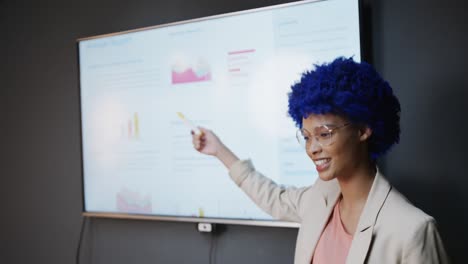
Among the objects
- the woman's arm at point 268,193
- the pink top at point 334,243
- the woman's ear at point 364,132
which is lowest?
the pink top at point 334,243

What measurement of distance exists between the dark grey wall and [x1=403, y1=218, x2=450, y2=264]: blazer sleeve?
31.7 inches

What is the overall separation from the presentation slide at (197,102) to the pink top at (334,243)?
61 centimetres

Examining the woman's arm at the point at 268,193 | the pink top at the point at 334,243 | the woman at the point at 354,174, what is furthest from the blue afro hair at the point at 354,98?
the woman's arm at the point at 268,193

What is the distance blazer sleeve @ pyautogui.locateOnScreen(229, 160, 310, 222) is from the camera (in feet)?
4.58

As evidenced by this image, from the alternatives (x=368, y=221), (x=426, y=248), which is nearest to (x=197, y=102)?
(x=368, y=221)

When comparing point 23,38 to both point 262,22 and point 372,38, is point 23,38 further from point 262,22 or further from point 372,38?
point 372,38

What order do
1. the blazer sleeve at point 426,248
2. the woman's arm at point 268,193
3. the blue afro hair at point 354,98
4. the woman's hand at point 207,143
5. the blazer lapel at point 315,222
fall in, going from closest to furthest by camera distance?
the blazer sleeve at point 426,248, the blue afro hair at point 354,98, the blazer lapel at point 315,222, the woman's arm at point 268,193, the woman's hand at point 207,143

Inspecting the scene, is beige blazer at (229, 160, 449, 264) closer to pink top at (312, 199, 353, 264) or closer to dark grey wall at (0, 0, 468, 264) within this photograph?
pink top at (312, 199, 353, 264)

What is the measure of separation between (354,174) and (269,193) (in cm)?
38

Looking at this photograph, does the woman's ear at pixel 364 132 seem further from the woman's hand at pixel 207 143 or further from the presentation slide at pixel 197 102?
the presentation slide at pixel 197 102

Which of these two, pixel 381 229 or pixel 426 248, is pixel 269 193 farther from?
pixel 426 248

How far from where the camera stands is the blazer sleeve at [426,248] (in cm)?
92

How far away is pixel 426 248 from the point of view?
925 millimetres

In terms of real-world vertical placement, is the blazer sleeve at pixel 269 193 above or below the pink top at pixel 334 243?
above
